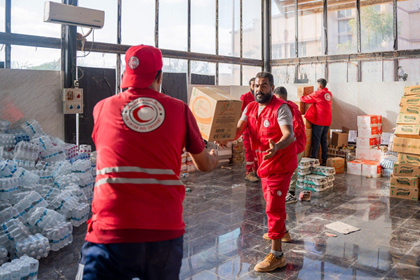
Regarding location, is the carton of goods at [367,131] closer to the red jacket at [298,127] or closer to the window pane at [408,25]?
the window pane at [408,25]

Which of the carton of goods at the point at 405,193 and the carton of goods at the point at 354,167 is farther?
the carton of goods at the point at 354,167

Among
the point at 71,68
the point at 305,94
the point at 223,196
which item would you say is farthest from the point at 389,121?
the point at 71,68

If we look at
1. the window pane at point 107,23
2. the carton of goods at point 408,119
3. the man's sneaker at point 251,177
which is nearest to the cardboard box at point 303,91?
the man's sneaker at point 251,177

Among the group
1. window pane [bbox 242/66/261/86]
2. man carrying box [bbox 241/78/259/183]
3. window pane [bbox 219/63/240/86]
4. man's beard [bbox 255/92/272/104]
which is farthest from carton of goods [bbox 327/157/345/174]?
man's beard [bbox 255/92/272/104]

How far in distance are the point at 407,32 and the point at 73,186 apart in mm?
8199

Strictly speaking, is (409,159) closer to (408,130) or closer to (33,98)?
(408,130)

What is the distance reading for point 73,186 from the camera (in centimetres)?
488

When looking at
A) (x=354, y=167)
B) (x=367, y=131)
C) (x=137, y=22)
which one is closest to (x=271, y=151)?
(x=354, y=167)

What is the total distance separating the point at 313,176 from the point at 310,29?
5512 millimetres

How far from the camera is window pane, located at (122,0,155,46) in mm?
→ 7816

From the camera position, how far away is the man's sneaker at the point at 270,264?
11.0 ft

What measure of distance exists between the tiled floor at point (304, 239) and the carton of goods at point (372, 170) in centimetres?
107

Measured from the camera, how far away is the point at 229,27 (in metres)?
10.1

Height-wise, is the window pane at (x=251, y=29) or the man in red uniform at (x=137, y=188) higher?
the window pane at (x=251, y=29)
